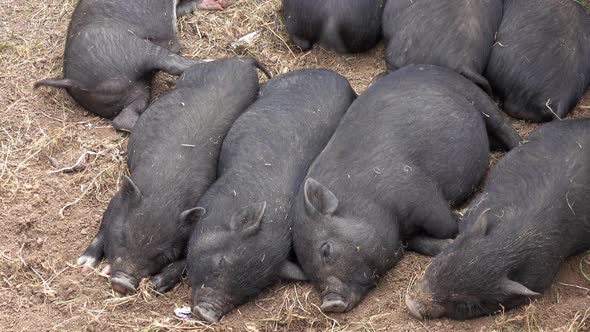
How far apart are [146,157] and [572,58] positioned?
3142 millimetres

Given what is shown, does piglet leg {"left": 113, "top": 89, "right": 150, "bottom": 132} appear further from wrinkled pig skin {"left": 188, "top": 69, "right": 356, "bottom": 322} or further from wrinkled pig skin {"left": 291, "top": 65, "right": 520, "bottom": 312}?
wrinkled pig skin {"left": 291, "top": 65, "right": 520, "bottom": 312}

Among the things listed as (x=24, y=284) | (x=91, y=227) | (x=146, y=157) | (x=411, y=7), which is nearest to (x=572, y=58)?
(x=411, y=7)

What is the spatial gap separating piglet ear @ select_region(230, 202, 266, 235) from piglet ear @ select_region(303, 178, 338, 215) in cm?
29

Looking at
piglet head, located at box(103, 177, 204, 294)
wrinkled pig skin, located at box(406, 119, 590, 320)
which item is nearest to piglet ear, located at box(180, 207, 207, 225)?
piglet head, located at box(103, 177, 204, 294)

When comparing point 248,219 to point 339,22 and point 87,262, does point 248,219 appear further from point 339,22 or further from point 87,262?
point 339,22

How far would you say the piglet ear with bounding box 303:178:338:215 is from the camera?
17.9ft

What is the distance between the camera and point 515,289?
500cm

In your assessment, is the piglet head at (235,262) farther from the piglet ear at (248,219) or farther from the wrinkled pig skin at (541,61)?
the wrinkled pig skin at (541,61)

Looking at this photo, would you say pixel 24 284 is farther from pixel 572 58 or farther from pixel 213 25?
pixel 572 58

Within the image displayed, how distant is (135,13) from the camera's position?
7.66 metres

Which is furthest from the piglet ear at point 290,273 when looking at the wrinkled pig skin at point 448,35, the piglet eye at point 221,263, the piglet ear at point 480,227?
the wrinkled pig skin at point 448,35

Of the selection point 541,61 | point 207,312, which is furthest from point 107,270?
point 541,61

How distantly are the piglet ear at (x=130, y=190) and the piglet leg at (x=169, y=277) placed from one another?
1.61 feet

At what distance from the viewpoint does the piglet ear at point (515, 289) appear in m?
4.99
